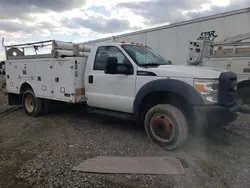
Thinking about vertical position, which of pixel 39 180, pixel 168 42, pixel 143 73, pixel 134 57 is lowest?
pixel 39 180

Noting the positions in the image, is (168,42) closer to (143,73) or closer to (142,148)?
(143,73)

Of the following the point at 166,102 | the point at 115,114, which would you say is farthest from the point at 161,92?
the point at 115,114

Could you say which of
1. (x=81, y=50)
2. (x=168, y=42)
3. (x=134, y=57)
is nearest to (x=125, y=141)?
(x=134, y=57)

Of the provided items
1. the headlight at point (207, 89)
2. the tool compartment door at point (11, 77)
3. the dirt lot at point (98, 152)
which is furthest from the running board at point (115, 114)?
the tool compartment door at point (11, 77)

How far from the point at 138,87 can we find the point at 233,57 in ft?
12.8

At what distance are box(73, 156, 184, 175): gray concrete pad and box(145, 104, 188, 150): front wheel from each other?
403 millimetres

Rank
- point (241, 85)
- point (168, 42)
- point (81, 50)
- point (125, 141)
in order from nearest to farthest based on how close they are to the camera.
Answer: point (125, 141), point (81, 50), point (241, 85), point (168, 42)

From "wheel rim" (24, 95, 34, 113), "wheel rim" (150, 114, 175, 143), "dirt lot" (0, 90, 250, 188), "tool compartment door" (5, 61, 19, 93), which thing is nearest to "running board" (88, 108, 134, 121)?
"dirt lot" (0, 90, 250, 188)

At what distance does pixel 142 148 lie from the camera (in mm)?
4559

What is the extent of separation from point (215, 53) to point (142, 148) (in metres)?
4.79

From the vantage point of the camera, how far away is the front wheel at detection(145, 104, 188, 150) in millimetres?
4285

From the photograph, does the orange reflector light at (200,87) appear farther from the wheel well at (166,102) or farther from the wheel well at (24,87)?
the wheel well at (24,87)

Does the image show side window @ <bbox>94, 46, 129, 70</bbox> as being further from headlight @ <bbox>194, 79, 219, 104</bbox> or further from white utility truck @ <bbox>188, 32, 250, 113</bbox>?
white utility truck @ <bbox>188, 32, 250, 113</bbox>

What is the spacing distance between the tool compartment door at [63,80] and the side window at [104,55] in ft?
2.10
